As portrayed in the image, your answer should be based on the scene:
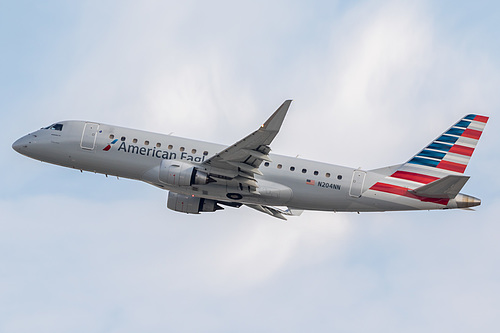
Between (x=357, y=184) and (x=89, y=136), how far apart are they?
64.7ft

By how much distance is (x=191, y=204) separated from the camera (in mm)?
58844

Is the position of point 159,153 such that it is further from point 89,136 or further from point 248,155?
point 248,155

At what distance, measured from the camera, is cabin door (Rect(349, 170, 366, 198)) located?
5462 cm

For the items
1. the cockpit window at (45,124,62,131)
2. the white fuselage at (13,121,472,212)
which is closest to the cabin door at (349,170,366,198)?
the white fuselage at (13,121,472,212)

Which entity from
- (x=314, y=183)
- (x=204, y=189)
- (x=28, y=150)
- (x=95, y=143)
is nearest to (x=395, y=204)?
(x=314, y=183)

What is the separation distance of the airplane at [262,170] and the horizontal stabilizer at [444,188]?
0.07m

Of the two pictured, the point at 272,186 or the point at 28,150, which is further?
the point at 28,150

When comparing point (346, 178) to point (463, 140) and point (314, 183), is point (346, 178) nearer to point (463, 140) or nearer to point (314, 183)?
point (314, 183)

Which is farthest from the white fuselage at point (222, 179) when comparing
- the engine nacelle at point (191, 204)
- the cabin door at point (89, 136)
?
the engine nacelle at point (191, 204)

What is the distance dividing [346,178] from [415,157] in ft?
19.5

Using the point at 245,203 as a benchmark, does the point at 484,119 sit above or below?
above

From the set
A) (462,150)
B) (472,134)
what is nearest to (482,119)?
(472,134)

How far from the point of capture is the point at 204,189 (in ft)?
178

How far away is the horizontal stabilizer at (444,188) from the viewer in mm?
51500
